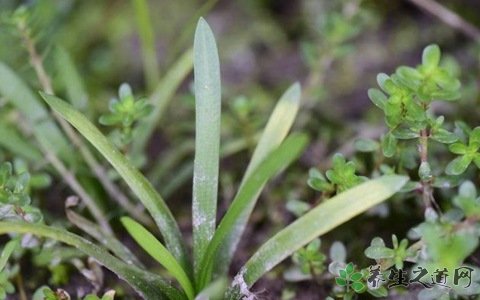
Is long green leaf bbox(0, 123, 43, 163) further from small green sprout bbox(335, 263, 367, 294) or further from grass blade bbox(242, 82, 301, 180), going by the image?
small green sprout bbox(335, 263, 367, 294)

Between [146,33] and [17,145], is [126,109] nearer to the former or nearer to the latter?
[17,145]

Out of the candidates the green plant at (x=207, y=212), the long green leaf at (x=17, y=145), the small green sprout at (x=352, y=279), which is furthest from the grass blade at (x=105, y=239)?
the small green sprout at (x=352, y=279)

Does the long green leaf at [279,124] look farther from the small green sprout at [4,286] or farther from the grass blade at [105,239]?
the small green sprout at [4,286]

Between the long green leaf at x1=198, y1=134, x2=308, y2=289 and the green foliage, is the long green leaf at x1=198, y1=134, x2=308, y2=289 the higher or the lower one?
the higher one

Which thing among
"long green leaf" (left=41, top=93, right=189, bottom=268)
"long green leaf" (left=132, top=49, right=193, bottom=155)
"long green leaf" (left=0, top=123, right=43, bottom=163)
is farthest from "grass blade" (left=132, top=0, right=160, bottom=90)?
"long green leaf" (left=41, top=93, right=189, bottom=268)

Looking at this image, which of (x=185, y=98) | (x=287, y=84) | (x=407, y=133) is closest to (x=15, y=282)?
(x=185, y=98)

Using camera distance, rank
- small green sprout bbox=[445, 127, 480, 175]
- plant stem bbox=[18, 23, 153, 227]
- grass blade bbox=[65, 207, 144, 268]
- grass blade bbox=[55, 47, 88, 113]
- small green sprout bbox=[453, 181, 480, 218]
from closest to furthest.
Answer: small green sprout bbox=[453, 181, 480, 218] → small green sprout bbox=[445, 127, 480, 175] → grass blade bbox=[65, 207, 144, 268] → plant stem bbox=[18, 23, 153, 227] → grass blade bbox=[55, 47, 88, 113]

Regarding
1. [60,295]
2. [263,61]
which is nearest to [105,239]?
[60,295]
